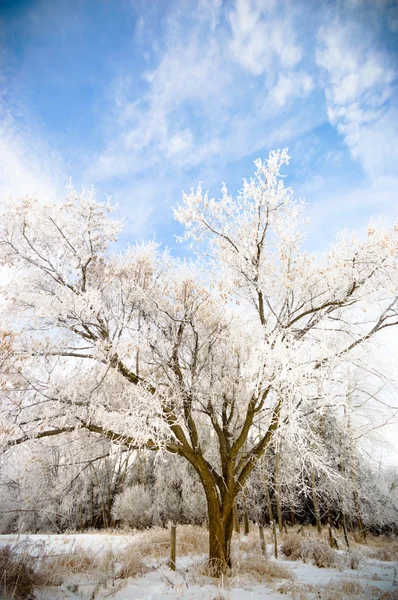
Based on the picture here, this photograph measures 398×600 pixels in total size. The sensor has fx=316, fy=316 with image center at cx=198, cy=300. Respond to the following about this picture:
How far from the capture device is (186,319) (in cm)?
718

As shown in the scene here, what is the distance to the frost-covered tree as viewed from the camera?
5.94m

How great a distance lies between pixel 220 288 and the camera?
7.06 metres

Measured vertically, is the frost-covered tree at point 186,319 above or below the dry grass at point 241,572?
above

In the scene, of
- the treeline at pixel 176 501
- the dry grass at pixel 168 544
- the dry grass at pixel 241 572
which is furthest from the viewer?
the treeline at pixel 176 501

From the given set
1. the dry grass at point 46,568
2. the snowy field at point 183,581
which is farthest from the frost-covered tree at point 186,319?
the dry grass at point 46,568

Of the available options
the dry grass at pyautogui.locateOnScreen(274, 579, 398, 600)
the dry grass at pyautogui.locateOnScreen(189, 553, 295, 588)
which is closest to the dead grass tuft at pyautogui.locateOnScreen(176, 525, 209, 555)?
the dry grass at pyautogui.locateOnScreen(189, 553, 295, 588)

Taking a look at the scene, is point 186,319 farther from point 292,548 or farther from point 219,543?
point 292,548

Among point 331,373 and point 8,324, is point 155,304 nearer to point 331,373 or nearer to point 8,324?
point 8,324

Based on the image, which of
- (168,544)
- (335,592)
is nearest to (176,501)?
(168,544)

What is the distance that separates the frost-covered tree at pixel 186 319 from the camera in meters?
5.94

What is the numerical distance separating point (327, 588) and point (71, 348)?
6.39 m

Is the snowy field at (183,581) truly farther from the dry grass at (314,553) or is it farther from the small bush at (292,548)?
the small bush at (292,548)

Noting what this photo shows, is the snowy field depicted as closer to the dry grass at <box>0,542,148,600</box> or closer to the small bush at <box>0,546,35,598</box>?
the dry grass at <box>0,542,148,600</box>

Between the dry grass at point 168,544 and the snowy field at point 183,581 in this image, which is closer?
the snowy field at point 183,581
